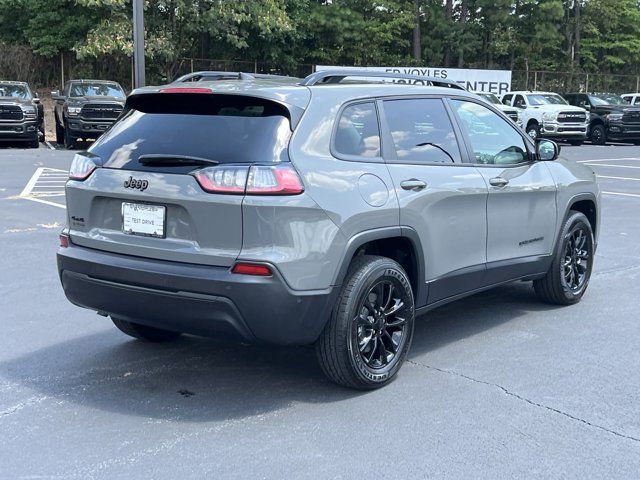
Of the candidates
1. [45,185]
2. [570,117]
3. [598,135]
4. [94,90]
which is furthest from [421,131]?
[598,135]

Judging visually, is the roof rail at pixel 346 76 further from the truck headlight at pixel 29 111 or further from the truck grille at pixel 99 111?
the truck headlight at pixel 29 111

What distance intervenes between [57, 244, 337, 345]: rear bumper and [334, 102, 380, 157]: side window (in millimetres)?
853

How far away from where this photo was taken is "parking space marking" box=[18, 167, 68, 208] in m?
12.0

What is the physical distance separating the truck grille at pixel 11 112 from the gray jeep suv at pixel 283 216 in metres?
17.6

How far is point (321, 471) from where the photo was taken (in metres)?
3.49

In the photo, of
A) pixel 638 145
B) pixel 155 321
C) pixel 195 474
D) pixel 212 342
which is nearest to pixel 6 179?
pixel 212 342

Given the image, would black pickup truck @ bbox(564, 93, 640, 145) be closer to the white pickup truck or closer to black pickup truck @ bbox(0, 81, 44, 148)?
the white pickup truck

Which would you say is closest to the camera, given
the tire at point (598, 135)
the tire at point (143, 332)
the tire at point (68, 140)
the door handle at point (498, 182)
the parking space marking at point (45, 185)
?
the tire at point (143, 332)

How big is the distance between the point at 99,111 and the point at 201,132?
702 inches

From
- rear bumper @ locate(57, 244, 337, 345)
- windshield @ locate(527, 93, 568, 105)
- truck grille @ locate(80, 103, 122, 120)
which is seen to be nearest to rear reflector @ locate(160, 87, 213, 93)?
rear bumper @ locate(57, 244, 337, 345)

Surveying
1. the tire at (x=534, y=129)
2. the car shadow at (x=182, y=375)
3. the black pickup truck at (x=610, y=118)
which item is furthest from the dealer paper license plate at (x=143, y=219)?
the black pickup truck at (x=610, y=118)

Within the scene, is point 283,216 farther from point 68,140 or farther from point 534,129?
point 534,129

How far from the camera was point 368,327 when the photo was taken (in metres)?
4.45

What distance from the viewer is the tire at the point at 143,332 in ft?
17.0
